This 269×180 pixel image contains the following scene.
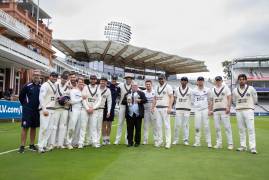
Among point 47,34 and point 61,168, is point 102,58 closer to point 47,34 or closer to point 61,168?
point 47,34

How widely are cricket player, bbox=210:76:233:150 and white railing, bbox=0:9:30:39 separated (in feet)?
77.8

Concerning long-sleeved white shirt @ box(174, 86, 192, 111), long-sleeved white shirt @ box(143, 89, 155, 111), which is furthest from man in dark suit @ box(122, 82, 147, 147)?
long-sleeved white shirt @ box(174, 86, 192, 111)

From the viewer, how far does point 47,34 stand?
49812 millimetres

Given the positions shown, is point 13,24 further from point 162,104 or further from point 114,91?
point 162,104

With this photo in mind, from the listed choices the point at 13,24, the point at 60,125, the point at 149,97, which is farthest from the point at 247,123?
the point at 13,24

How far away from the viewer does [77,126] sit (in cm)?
955

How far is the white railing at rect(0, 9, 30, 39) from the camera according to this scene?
29.2m

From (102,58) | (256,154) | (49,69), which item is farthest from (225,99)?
(102,58)

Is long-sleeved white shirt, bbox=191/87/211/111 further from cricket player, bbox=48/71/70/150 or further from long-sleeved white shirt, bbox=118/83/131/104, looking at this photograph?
cricket player, bbox=48/71/70/150

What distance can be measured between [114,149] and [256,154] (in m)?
3.72

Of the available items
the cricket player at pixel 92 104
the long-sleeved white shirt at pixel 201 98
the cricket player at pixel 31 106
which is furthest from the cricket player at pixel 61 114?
the long-sleeved white shirt at pixel 201 98

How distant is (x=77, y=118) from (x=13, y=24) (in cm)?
2509

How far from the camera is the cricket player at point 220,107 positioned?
31.8 feet

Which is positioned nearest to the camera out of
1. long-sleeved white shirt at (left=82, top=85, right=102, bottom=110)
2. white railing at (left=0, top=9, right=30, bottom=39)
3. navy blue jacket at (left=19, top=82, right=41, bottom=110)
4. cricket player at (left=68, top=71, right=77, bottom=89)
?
navy blue jacket at (left=19, top=82, right=41, bottom=110)
